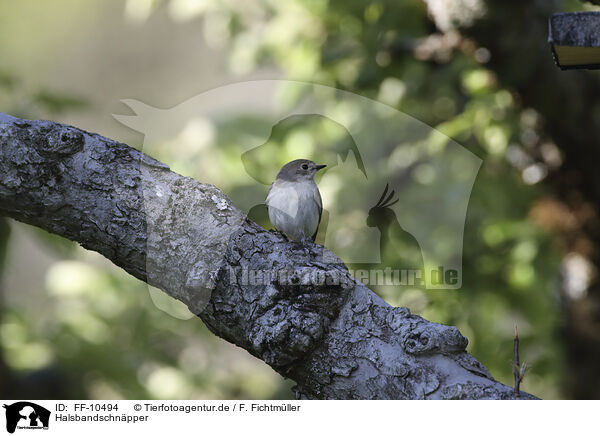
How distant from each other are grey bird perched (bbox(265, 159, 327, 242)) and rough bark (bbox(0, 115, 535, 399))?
608 mm

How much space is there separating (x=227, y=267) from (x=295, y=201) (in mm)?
747

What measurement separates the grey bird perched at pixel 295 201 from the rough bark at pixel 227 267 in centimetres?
61

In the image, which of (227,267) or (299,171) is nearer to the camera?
(227,267)

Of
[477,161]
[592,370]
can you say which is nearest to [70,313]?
[477,161]

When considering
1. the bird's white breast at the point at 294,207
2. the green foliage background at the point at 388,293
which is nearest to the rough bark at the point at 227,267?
the bird's white breast at the point at 294,207

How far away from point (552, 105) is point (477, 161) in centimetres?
44

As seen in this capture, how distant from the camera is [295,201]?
1.83 m

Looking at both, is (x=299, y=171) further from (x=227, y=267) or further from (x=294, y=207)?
(x=227, y=267)

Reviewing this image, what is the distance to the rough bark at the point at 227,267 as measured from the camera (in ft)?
3.32
